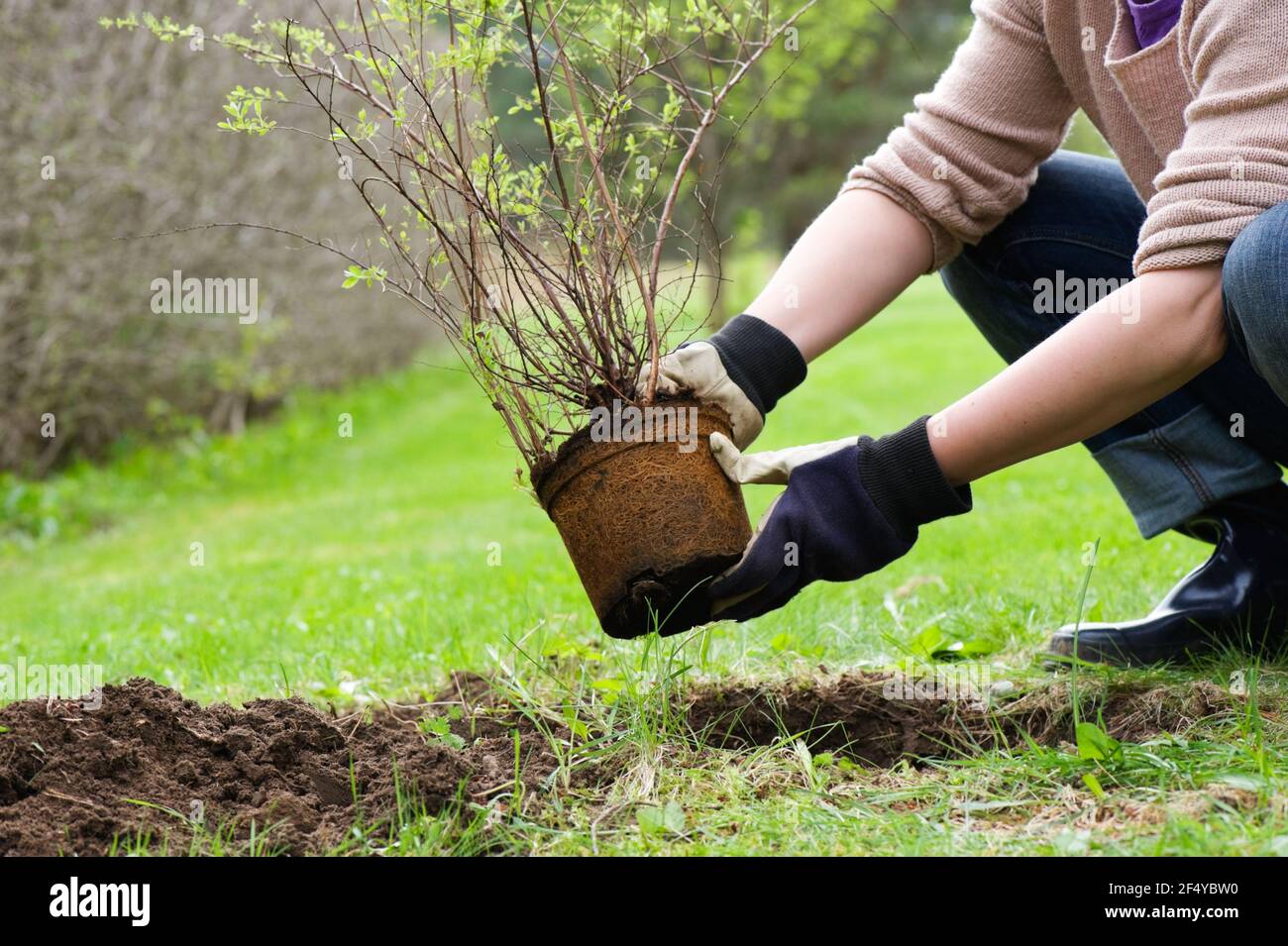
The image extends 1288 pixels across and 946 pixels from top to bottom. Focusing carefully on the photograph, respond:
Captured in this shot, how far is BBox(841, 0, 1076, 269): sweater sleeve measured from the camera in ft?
7.84

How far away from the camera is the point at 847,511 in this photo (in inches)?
75.8

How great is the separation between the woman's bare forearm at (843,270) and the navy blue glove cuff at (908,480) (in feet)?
1.36

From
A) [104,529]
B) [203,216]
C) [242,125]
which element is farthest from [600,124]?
[203,216]

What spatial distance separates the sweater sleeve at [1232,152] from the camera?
5.86ft

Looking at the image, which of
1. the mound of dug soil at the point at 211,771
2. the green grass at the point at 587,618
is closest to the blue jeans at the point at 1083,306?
the green grass at the point at 587,618

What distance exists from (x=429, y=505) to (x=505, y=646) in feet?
14.7

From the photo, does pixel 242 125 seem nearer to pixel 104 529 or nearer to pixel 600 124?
pixel 600 124

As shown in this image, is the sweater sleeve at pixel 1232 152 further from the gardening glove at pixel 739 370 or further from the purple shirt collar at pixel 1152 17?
the gardening glove at pixel 739 370

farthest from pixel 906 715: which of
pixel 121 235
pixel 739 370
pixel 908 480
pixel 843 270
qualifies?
pixel 121 235

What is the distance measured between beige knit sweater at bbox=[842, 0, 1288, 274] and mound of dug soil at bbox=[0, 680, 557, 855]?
1301 millimetres

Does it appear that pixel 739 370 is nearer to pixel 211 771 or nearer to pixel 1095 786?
pixel 1095 786

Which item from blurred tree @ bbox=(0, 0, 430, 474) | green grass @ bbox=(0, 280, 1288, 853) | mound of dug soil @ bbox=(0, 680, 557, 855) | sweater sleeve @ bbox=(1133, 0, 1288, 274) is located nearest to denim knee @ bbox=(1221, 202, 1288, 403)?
sweater sleeve @ bbox=(1133, 0, 1288, 274)
